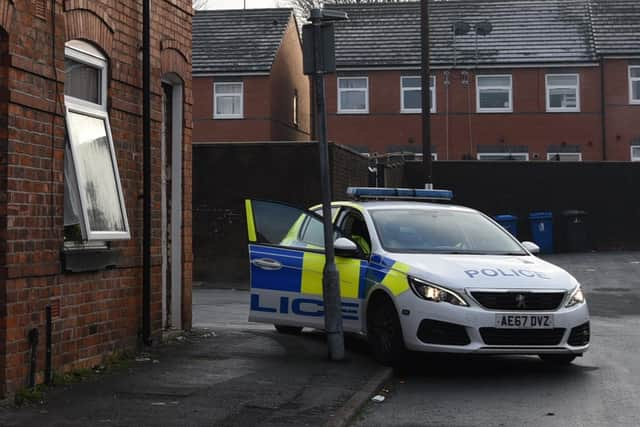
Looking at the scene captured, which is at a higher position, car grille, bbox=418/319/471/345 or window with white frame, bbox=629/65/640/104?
window with white frame, bbox=629/65/640/104

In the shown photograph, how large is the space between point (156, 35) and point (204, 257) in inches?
464

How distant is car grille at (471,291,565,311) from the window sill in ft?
10.4

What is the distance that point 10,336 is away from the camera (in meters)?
7.30

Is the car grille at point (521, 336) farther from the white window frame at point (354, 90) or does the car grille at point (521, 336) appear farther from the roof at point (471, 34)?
the roof at point (471, 34)

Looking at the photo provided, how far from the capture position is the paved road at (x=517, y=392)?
7.50 metres

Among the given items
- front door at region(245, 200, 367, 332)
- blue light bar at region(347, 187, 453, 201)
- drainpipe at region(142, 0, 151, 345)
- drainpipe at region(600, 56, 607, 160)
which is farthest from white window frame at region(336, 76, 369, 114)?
drainpipe at region(142, 0, 151, 345)

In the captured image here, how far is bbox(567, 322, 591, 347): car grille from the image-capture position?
9477 millimetres

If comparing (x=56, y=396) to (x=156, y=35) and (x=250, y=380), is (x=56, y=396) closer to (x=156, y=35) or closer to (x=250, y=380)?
(x=250, y=380)

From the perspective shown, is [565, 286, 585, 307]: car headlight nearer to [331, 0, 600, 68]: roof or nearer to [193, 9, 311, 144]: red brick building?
[193, 9, 311, 144]: red brick building

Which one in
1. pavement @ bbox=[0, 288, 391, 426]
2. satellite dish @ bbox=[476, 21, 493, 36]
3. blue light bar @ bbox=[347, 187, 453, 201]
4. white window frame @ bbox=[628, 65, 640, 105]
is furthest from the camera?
satellite dish @ bbox=[476, 21, 493, 36]

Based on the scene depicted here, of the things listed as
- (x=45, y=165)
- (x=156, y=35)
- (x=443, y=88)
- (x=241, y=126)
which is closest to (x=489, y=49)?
(x=443, y=88)

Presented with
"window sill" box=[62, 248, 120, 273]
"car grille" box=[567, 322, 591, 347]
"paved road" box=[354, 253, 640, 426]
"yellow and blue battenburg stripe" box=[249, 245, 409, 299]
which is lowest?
"paved road" box=[354, 253, 640, 426]

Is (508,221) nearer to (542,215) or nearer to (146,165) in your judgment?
(542,215)

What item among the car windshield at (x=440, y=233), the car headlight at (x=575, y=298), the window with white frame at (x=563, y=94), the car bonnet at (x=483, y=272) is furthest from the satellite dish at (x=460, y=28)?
the car headlight at (x=575, y=298)
